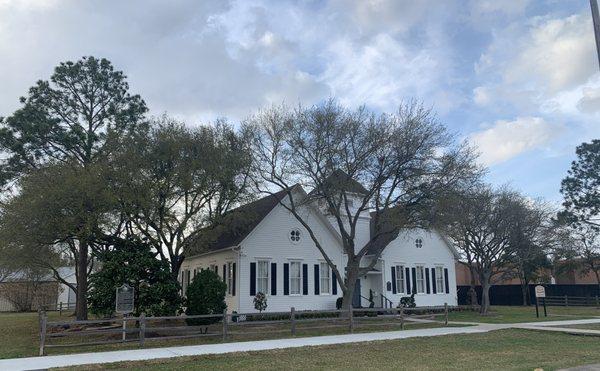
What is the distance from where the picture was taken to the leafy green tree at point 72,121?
24141 millimetres

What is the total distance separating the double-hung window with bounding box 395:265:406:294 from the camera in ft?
105

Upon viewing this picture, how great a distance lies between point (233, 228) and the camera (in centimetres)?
2505

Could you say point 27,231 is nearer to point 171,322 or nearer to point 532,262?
point 171,322

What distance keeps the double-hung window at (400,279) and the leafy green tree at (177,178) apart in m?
13.5

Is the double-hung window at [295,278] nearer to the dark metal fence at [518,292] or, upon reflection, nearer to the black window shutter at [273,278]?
the black window shutter at [273,278]

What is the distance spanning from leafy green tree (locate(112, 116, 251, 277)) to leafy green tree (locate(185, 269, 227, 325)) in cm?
154

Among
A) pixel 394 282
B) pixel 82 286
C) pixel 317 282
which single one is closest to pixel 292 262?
pixel 317 282

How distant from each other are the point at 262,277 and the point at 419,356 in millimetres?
13894

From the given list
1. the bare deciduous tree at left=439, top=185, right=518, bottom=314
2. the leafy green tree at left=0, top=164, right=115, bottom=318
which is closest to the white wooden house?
the bare deciduous tree at left=439, top=185, right=518, bottom=314

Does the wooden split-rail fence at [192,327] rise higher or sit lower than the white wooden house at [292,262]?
lower

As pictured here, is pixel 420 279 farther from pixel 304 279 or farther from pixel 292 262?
pixel 292 262

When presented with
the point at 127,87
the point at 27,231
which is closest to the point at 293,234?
the point at 127,87

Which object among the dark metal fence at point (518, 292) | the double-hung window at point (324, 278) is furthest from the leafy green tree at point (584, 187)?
the double-hung window at point (324, 278)

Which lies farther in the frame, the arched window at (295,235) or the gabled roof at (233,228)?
the arched window at (295,235)
